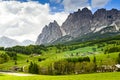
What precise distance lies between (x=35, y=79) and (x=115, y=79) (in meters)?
21.8

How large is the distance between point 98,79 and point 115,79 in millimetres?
4399

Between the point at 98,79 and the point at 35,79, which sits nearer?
the point at 98,79

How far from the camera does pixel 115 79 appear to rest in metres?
60.8

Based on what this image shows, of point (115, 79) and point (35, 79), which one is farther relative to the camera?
point (35, 79)

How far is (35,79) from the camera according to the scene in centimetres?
6856

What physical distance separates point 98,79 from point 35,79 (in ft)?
57.3

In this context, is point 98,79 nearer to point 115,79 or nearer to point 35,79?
point 115,79

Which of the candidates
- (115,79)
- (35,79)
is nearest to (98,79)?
(115,79)

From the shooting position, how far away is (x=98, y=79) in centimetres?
6291
